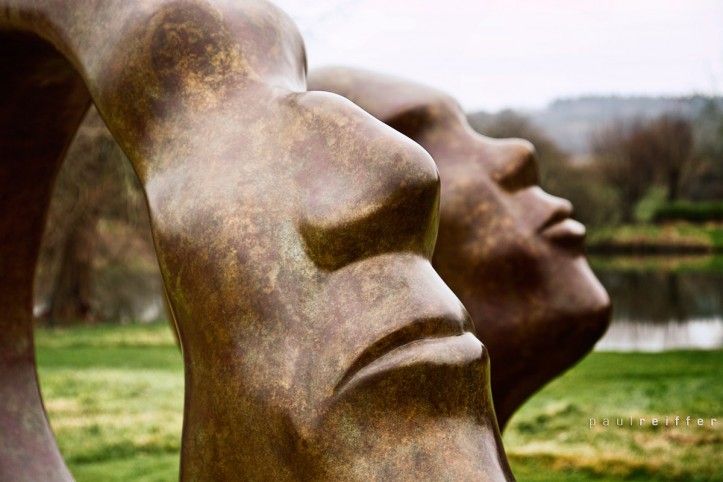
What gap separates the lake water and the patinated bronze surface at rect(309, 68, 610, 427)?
9.92 metres

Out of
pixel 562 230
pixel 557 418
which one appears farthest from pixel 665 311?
pixel 562 230

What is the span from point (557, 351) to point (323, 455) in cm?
278

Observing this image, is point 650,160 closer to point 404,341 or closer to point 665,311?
point 665,311

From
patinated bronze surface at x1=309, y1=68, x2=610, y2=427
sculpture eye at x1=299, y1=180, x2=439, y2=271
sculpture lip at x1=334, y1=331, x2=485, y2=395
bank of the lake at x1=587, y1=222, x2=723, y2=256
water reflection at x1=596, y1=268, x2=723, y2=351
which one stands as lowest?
bank of the lake at x1=587, y1=222, x2=723, y2=256

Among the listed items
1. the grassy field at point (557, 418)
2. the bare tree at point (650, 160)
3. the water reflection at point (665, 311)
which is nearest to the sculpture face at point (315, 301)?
the grassy field at point (557, 418)

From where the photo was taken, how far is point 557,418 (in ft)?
25.9

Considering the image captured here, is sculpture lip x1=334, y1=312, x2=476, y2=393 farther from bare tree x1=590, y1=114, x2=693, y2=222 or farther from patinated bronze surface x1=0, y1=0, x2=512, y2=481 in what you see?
bare tree x1=590, y1=114, x2=693, y2=222

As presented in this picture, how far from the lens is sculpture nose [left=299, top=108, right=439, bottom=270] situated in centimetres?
159

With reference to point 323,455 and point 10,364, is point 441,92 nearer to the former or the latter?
point 10,364

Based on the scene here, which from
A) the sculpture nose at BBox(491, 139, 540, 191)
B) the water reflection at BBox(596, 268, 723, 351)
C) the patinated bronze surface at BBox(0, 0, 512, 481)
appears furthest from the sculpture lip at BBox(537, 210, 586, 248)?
the water reflection at BBox(596, 268, 723, 351)

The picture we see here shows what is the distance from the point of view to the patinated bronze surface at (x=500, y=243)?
392 cm

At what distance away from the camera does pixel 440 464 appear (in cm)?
148

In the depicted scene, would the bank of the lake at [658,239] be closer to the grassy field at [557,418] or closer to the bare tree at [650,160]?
the bare tree at [650,160]

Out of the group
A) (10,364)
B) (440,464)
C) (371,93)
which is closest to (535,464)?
(371,93)
